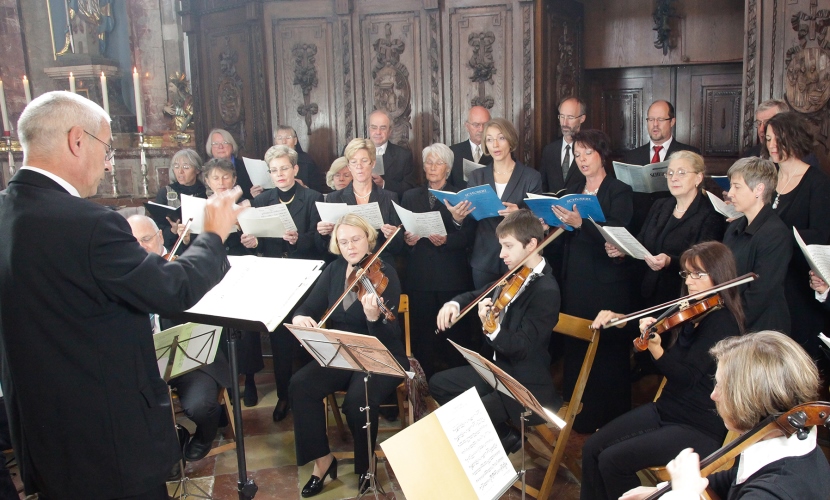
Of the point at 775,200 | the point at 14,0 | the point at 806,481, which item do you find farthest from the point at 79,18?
the point at 806,481

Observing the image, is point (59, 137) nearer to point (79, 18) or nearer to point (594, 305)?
point (594, 305)

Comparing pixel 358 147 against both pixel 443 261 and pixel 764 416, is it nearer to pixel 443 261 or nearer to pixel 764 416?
pixel 443 261

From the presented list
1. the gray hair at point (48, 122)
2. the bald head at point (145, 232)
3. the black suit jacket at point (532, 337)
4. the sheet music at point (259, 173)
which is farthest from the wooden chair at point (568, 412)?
the sheet music at point (259, 173)

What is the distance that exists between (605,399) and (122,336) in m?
2.86

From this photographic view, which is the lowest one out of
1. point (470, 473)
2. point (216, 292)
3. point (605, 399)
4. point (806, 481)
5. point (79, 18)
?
point (605, 399)

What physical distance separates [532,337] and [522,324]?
84mm

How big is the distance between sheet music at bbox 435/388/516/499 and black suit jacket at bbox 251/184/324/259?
8.15 feet

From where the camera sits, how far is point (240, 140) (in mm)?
7016

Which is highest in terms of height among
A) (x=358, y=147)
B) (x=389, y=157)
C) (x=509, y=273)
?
(x=358, y=147)

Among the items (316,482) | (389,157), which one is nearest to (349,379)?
(316,482)

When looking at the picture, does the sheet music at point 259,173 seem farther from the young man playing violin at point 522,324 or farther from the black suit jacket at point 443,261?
the young man playing violin at point 522,324

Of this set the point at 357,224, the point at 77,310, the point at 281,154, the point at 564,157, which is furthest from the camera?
the point at 564,157

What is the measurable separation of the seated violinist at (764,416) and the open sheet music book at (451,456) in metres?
0.64

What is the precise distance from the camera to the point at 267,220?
173 inches
